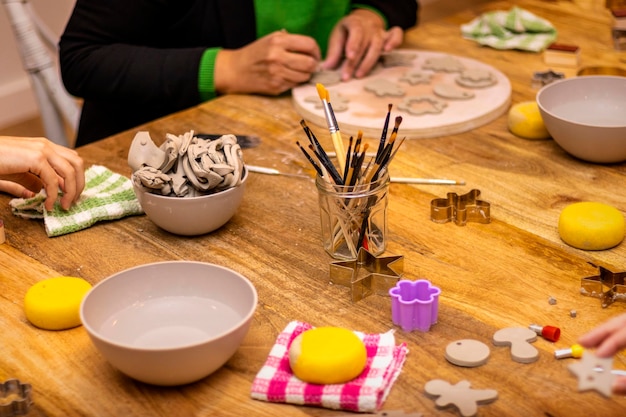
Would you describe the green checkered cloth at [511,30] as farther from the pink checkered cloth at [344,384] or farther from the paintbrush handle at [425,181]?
the pink checkered cloth at [344,384]

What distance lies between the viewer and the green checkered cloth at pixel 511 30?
2021 millimetres

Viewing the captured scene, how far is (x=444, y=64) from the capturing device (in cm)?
183

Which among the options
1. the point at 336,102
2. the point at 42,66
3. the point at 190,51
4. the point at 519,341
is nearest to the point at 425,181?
the point at 336,102

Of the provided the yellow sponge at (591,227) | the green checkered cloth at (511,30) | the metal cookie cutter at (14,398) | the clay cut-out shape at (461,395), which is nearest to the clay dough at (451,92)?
the green checkered cloth at (511,30)

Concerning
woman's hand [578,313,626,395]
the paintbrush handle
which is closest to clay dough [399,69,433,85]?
the paintbrush handle

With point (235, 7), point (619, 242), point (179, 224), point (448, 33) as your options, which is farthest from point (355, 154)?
point (448, 33)

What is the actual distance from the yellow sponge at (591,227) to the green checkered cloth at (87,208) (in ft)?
2.30

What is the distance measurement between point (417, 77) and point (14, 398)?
3.83 ft

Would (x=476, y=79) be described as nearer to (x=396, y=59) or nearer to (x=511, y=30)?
(x=396, y=59)

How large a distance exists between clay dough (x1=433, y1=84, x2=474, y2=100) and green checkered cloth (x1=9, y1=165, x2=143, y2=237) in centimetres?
71

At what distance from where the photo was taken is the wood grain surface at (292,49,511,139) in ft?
Answer: 5.19

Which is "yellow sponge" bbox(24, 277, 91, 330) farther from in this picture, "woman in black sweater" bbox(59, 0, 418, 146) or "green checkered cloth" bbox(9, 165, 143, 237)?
"woman in black sweater" bbox(59, 0, 418, 146)

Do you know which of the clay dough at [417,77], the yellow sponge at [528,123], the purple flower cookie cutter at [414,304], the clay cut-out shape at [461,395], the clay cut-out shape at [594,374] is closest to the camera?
the clay cut-out shape at [594,374]

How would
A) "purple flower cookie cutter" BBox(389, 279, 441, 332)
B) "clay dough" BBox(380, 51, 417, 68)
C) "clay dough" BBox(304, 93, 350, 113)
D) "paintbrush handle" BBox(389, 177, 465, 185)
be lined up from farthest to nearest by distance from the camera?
"clay dough" BBox(380, 51, 417, 68) → "clay dough" BBox(304, 93, 350, 113) → "paintbrush handle" BBox(389, 177, 465, 185) → "purple flower cookie cutter" BBox(389, 279, 441, 332)
